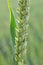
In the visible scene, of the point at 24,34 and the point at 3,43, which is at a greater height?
the point at 24,34

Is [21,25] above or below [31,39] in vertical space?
above

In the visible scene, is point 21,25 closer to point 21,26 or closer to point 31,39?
point 21,26

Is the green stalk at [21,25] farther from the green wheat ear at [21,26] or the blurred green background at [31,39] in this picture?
the blurred green background at [31,39]

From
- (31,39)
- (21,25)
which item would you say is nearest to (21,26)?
(21,25)

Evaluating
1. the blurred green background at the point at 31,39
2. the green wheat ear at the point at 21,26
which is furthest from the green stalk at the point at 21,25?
the blurred green background at the point at 31,39

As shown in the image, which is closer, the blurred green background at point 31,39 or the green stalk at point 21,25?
the green stalk at point 21,25

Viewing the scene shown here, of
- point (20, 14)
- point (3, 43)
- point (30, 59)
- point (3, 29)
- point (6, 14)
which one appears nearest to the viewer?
point (20, 14)

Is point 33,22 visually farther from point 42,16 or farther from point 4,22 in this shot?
point 4,22

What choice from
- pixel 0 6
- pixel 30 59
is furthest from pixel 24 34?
pixel 0 6

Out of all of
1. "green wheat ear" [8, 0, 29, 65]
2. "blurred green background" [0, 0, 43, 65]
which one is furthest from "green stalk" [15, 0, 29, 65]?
"blurred green background" [0, 0, 43, 65]
